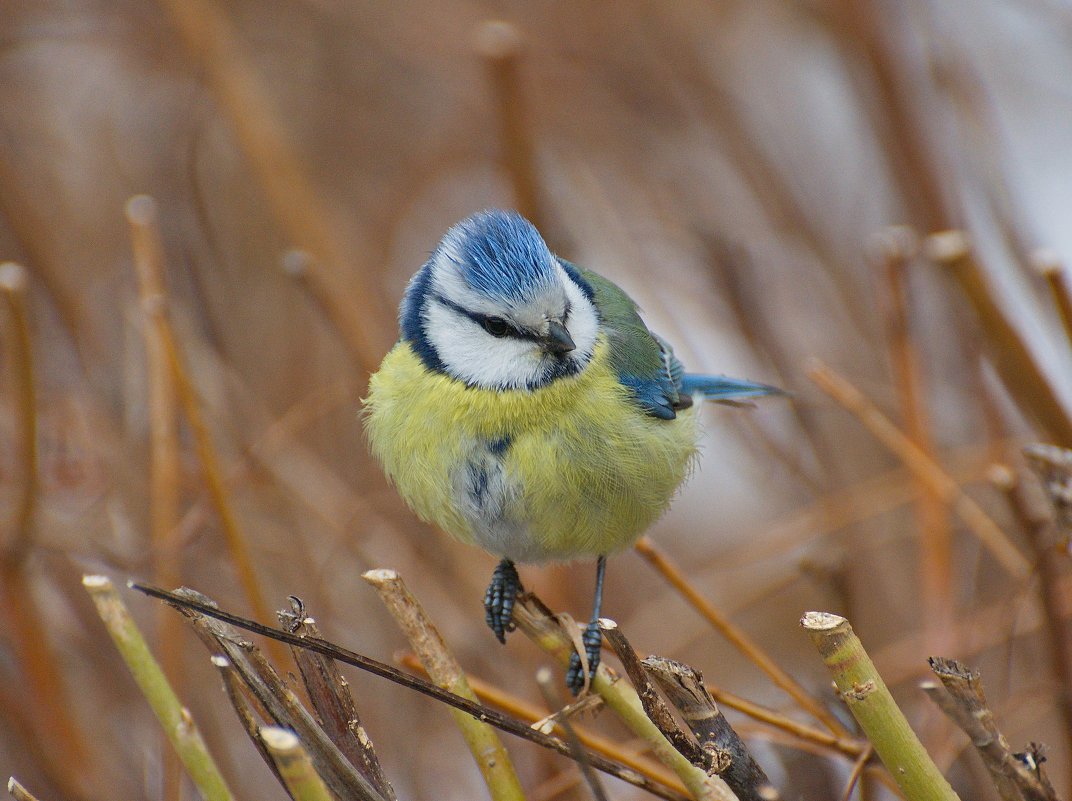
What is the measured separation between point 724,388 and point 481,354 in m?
0.64

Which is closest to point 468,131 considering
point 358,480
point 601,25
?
point 601,25

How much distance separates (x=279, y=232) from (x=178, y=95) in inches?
21.6

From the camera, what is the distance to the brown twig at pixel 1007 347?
1.48 meters

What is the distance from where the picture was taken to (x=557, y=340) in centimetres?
161

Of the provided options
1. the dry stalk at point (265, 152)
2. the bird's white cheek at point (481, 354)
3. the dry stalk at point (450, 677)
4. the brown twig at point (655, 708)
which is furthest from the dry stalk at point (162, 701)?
the dry stalk at point (265, 152)

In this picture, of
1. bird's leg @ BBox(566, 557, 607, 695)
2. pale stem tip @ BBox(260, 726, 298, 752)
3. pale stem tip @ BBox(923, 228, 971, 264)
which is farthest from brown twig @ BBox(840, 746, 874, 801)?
pale stem tip @ BBox(923, 228, 971, 264)

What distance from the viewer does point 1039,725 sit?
239 cm

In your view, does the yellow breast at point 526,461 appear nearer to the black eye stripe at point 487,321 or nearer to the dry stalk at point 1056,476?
the black eye stripe at point 487,321

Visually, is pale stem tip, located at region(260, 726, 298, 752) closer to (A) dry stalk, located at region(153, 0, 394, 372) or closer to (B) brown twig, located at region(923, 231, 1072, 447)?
(B) brown twig, located at region(923, 231, 1072, 447)

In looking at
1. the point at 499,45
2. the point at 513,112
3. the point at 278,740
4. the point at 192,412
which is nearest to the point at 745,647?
the point at 278,740

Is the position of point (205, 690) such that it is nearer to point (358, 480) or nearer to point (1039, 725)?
point (358, 480)

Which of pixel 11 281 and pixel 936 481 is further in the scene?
pixel 936 481

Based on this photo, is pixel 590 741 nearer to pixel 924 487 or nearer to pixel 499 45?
pixel 924 487

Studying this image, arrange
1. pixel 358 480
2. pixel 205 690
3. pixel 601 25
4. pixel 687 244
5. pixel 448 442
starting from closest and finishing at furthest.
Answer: pixel 448 442
pixel 205 690
pixel 358 480
pixel 687 244
pixel 601 25
